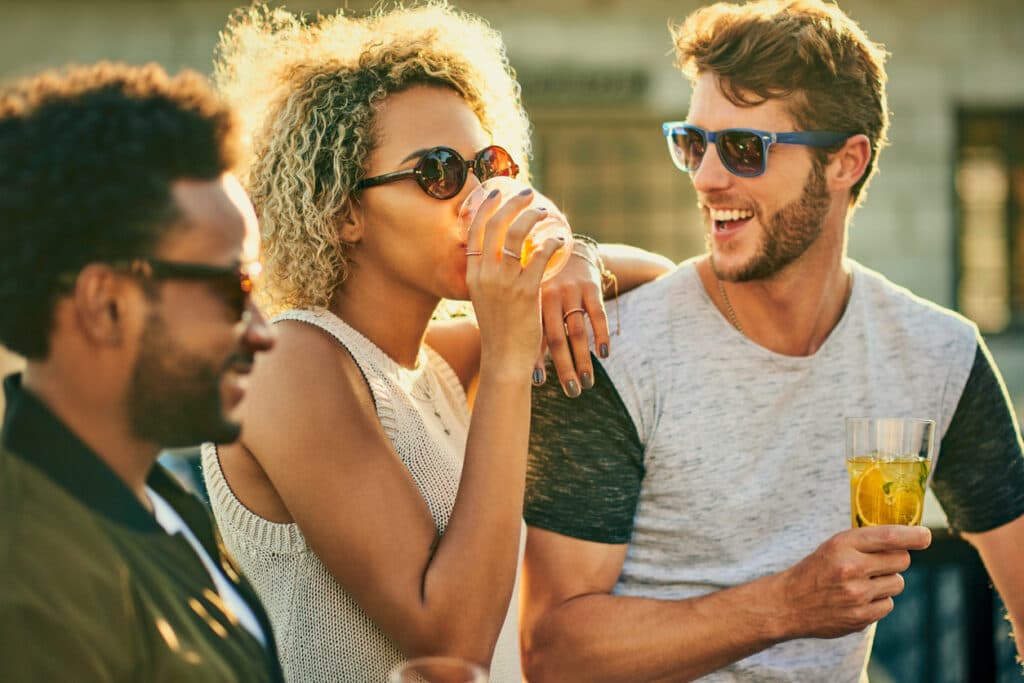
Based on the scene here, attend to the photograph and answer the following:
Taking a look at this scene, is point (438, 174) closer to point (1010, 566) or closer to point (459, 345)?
point (459, 345)

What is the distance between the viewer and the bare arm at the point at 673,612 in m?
2.04

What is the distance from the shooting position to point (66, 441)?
117cm

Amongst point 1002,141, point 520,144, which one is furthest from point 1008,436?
point 1002,141

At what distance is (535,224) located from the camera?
189 cm

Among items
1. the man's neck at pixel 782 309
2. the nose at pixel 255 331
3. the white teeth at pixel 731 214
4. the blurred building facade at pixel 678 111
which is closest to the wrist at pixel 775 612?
the man's neck at pixel 782 309

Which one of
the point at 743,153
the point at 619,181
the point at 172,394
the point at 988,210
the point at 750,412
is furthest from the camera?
the point at 988,210

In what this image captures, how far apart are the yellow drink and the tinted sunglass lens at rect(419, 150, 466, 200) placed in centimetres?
93

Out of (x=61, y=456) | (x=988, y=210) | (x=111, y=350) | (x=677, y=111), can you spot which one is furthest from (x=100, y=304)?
(x=988, y=210)

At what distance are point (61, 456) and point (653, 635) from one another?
4.90 feet

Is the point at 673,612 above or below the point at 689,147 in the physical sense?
below

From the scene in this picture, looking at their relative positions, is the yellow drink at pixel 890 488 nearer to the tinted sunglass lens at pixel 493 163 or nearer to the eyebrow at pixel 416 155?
the tinted sunglass lens at pixel 493 163

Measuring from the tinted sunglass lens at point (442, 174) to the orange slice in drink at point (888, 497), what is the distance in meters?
0.95

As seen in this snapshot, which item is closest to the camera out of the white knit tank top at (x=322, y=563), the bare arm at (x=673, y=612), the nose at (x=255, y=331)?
the nose at (x=255, y=331)

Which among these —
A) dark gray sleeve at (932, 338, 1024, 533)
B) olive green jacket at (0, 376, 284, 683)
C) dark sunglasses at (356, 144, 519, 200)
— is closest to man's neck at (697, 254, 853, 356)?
dark gray sleeve at (932, 338, 1024, 533)
